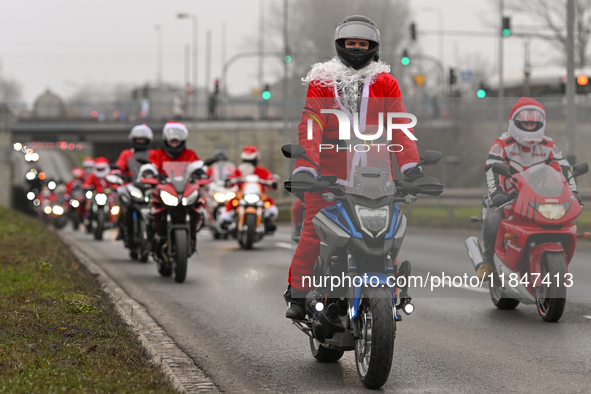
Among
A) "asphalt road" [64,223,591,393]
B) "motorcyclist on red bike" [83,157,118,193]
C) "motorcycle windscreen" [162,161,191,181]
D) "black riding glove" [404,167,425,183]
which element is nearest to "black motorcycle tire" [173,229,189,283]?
"asphalt road" [64,223,591,393]

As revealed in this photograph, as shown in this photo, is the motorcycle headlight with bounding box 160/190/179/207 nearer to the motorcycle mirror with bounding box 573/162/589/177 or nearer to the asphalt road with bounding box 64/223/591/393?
the asphalt road with bounding box 64/223/591/393

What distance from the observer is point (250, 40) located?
6581cm

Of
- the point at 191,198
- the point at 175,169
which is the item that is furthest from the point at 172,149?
the point at 191,198

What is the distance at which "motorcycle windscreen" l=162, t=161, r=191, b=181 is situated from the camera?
39.4ft

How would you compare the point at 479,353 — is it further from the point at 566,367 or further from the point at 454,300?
the point at 454,300

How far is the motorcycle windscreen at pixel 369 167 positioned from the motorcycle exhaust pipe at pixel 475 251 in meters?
3.49

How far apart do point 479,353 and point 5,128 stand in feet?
164

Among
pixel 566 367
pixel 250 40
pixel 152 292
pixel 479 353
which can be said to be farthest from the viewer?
pixel 250 40

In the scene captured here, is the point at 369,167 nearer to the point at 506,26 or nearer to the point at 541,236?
the point at 541,236

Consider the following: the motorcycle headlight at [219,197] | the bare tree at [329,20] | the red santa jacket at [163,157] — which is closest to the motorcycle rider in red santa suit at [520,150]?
the red santa jacket at [163,157]

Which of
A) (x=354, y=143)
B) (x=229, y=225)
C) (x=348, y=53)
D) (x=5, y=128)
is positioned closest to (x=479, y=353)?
(x=354, y=143)

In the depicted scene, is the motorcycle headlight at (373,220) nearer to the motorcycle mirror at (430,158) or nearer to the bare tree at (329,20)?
the motorcycle mirror at (430,158)

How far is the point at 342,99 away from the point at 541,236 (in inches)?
114

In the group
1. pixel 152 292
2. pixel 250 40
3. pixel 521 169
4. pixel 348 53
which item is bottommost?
pixel 152 292
